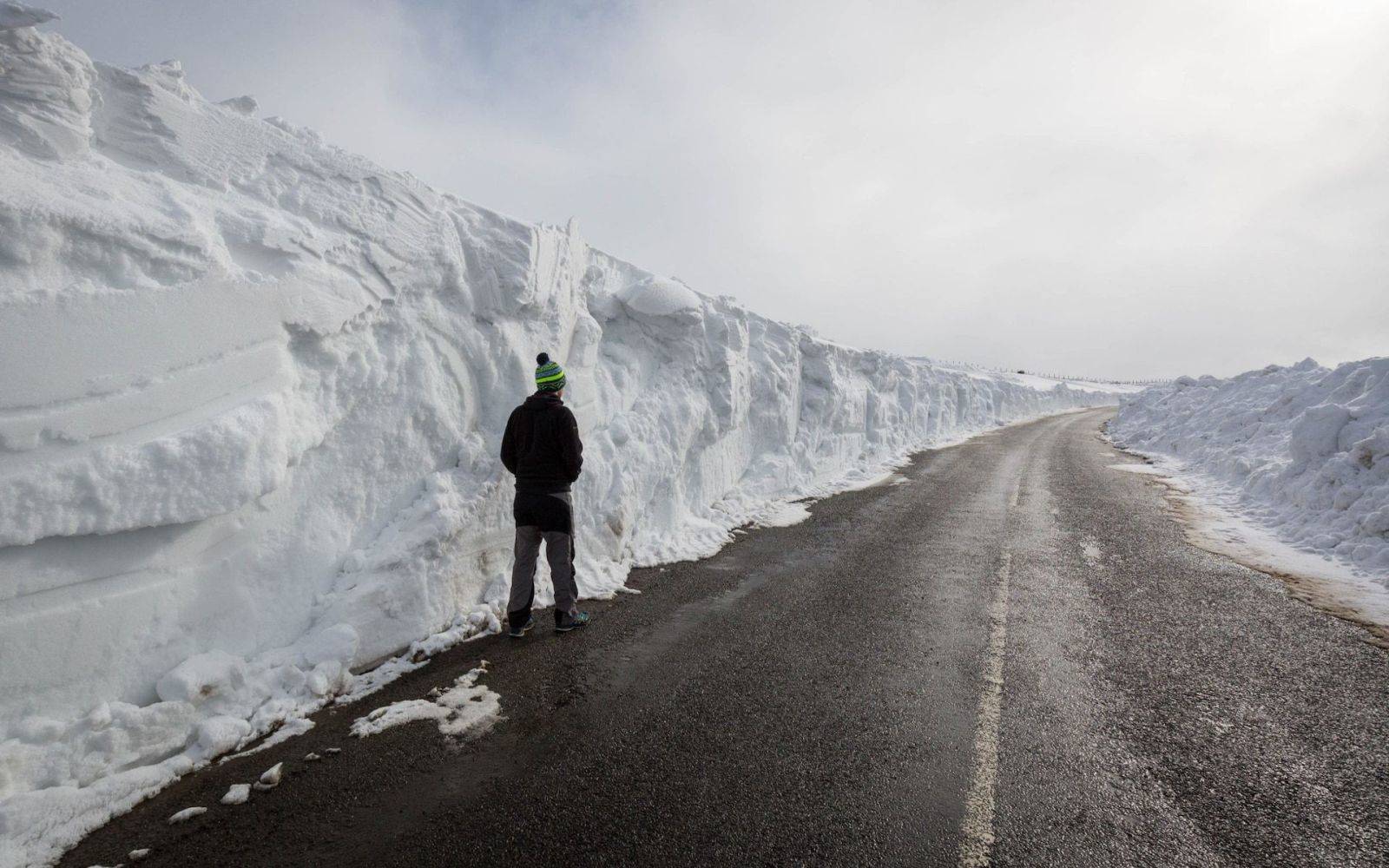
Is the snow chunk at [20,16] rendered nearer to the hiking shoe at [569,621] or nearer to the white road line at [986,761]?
the hiking shoe at [569,621]

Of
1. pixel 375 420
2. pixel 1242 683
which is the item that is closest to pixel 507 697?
pixel 375 420

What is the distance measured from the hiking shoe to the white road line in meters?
3.05

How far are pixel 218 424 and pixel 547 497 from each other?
221 cm

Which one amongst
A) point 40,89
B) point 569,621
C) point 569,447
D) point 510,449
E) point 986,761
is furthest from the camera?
point 510,449

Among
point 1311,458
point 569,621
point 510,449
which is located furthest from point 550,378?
point 1311,458

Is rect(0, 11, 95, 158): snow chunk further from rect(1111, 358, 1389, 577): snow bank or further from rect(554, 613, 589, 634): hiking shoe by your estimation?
rect(1111, 358, 1389, 577): snow bank

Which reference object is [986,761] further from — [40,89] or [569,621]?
[40,89]

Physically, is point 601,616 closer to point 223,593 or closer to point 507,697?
point 507,697

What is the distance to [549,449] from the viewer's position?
475cm

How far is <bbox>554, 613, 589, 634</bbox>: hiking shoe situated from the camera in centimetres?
479

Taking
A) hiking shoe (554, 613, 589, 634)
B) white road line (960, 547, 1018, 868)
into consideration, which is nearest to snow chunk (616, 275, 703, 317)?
hiking shoe (554, 613, 589, 634)

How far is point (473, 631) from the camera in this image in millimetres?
4676

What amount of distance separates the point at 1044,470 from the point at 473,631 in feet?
45.4

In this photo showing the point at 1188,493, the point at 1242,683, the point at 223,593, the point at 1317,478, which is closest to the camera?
the point at 223,593
